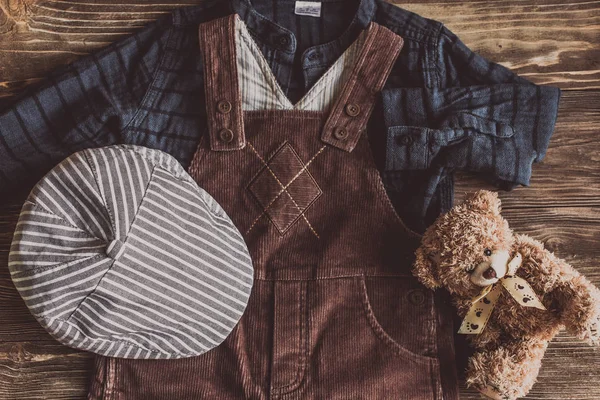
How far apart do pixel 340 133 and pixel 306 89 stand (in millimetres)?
100

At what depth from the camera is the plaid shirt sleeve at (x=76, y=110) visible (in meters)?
0.95

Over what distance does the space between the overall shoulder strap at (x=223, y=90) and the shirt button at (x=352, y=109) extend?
176 millimetres

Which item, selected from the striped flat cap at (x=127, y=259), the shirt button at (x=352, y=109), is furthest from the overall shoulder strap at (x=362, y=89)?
the striped flat cap at (x=127, y=259)

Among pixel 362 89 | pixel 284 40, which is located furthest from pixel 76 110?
pixel 362 89

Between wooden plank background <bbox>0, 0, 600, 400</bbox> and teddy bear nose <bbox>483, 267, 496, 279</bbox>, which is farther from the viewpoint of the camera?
wooden plank background <bbox>0, 0, 600, 400</bbox>

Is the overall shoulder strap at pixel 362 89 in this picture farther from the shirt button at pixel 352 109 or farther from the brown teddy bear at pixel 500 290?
the brown teddy bear at pixel 500 290

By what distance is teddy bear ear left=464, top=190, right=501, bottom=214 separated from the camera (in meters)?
0.86

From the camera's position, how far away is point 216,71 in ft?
3.10

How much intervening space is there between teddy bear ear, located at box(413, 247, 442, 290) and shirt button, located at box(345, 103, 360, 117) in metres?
0.25

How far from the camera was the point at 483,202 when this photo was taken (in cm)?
86

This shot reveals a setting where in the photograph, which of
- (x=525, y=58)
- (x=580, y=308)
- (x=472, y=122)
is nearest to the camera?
(x=580, y=308)

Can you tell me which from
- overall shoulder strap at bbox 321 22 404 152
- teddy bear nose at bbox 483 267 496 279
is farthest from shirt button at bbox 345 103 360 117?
teddy bear nose at bbox 483 267 496 279

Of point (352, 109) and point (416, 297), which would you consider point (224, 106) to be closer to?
point (352, 109)

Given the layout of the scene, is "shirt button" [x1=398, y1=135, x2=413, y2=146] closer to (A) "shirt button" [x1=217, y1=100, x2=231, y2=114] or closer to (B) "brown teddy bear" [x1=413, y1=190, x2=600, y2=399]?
(B) "brown teddy bear" [x1=413, y1=190, x2=600, y2=399]
